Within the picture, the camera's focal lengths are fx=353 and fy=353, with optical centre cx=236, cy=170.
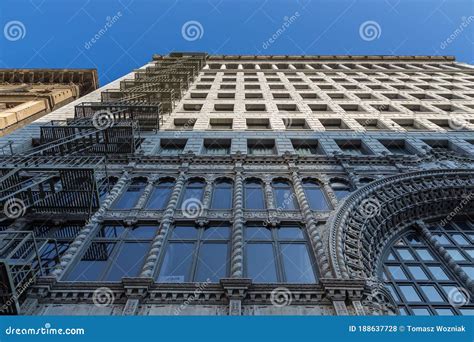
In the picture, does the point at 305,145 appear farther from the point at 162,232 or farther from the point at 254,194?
the point at 162,232

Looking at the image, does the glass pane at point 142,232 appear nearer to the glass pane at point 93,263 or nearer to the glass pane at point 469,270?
the glass pane at point 93,263

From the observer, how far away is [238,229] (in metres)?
13.3

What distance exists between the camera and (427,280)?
12.3 meters

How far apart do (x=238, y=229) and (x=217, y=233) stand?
3.07ft

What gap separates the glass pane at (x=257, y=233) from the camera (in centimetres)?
1340

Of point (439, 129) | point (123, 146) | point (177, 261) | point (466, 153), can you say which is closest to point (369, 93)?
point (439, 129)

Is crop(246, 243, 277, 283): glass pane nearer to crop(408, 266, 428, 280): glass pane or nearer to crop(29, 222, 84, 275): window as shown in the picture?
crop(408, 266, 428, 280): glass pane

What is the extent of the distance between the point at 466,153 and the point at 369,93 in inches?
515

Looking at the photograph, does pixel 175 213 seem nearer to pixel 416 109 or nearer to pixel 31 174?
pixel 31 174

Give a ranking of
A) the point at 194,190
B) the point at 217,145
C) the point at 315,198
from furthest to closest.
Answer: the point at 217,145, the point at 194,190, the point at 315,198

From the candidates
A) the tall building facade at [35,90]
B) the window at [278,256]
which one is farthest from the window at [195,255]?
the tall building facade at [35,90]

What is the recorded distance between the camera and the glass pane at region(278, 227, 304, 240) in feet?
43.8

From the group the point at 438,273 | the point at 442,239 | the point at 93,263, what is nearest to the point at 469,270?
the point at 438,273

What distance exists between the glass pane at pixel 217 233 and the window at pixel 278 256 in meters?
0.78
